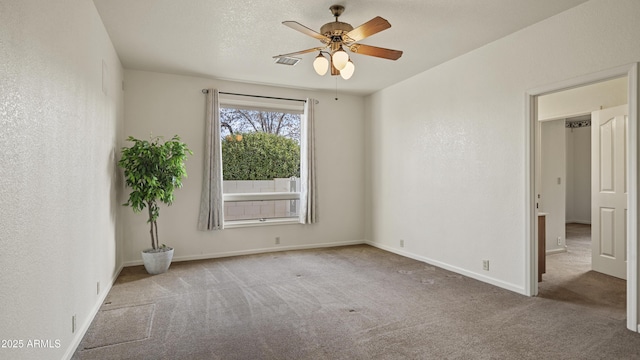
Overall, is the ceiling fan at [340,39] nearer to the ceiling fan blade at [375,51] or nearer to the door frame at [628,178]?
the ceiling fan blade at [375,51]

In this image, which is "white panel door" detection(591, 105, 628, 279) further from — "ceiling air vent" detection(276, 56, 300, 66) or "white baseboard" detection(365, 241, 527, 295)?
"ceiling air vent" detection(276, 56, 300, 66)

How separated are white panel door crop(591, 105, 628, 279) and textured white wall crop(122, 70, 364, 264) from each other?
3506 millimetres

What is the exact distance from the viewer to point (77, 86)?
257cm

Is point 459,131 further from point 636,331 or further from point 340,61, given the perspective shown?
point 636,331

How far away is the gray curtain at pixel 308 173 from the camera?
5.95 m

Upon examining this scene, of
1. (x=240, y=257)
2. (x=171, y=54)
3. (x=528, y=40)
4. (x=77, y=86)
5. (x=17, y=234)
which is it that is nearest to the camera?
(x=17, y=234)

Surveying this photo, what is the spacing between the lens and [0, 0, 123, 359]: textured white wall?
1570mm

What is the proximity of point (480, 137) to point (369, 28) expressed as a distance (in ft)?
7.15

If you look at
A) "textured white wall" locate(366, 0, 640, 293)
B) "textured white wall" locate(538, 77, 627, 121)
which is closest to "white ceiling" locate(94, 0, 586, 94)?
"textured white wall" locate(366, 0, 640, 293)

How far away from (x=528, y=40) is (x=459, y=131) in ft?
4.14

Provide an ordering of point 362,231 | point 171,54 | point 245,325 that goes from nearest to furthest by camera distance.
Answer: point 245,325, point 171,54, point 362,231

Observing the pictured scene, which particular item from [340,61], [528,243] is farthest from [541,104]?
[340,61]

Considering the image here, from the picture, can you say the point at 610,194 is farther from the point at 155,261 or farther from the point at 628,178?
the point at 155,261

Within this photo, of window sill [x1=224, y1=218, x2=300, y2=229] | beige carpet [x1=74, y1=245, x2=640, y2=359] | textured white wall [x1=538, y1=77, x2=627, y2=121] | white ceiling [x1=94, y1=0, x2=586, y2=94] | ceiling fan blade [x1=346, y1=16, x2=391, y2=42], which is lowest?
beige carpet [x1=74, y1=245, x2=640, y2=359]
